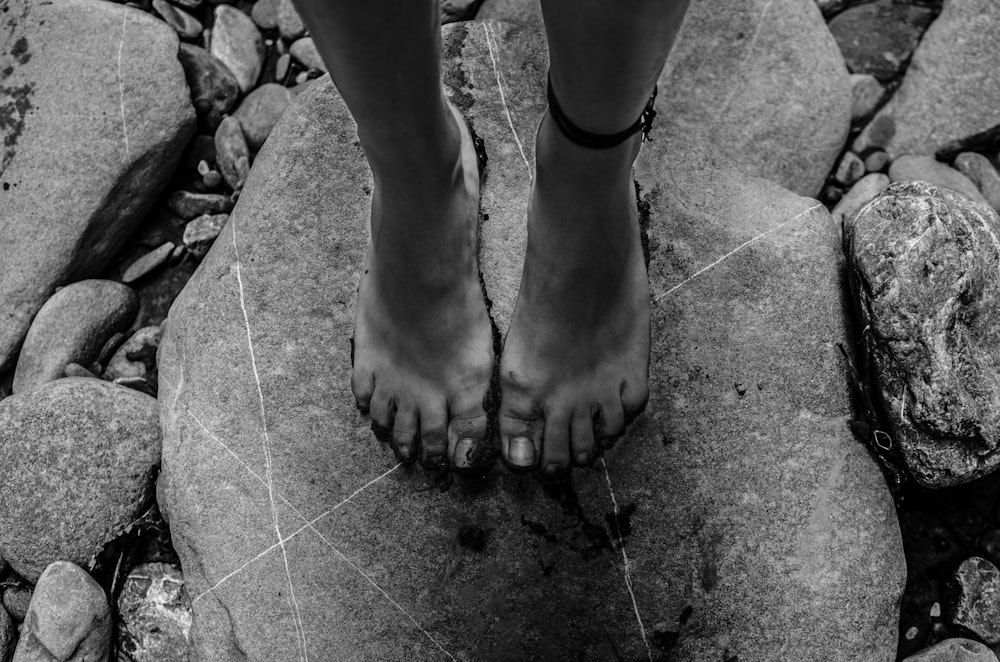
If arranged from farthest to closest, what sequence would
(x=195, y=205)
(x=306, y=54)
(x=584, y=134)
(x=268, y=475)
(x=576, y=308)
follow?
(x=306, y=54), (x=195, y=205), (x=268, y=475), (x=576, y=308), (x=584, y=134)

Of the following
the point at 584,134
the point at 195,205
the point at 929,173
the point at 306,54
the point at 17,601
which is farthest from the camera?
the point at 306,54

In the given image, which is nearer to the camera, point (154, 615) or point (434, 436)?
point (434, 436)

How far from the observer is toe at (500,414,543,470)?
185 centimetres

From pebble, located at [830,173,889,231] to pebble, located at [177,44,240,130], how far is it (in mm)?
1950

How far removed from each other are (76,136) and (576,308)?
1.64 metres

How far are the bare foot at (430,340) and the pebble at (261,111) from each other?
968mm

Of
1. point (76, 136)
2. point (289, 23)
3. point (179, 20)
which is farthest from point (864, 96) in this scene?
point (76, 136)

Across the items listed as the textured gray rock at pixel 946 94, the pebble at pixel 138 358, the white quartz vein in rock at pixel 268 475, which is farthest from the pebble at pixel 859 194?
the pebble at pixel 138 358

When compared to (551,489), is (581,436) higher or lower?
higher

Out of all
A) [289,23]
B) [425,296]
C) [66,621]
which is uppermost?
[289,23]

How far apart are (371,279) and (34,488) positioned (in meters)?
1.06

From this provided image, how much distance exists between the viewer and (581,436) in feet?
6.12

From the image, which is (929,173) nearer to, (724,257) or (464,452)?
(724,257)

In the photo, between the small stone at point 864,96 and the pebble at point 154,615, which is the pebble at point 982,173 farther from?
the pebble at point 154,615
